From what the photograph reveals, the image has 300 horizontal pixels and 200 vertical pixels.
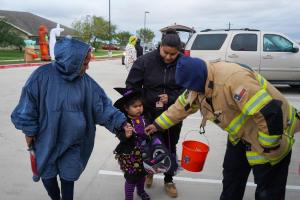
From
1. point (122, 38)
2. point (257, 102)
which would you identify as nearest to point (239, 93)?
point (257, 102)

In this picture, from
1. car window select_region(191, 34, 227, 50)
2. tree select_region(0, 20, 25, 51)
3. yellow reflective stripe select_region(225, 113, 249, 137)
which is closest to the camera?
yellow reflective stripe select_region(225, 113, 249, 137)

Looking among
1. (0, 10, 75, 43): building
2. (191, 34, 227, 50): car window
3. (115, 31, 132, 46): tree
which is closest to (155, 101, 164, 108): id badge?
(191, 34, 227, 50): car window

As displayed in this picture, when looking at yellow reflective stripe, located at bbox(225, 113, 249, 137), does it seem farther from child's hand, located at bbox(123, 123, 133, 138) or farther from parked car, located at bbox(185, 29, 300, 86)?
parked car, located at bbox(185, 29, 300, 86)

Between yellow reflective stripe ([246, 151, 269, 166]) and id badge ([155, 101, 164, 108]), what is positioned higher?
id badge ([155, 101, 164, 108])

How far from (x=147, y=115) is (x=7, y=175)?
1.92m

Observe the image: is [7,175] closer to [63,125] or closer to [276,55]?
[63,125]

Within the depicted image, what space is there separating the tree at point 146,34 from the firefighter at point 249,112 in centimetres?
8036

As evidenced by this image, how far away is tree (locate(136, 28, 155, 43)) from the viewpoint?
84.4 metres

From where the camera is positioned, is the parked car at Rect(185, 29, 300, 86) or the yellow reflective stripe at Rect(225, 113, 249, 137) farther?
the parked car at Rect(185, 29, 300, 86)

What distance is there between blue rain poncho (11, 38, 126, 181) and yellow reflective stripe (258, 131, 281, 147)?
54.2 inches

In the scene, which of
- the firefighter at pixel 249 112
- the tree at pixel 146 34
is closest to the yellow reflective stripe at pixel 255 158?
the firefighter at pixel 249 112

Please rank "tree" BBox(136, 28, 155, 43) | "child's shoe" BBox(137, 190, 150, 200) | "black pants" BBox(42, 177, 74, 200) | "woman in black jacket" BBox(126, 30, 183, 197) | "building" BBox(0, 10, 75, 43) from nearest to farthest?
"black pants" BBox(42, 177, 74, 200) < "woman in black jacket" BBox(126, 30, 183, 197) < "child's shoe" BBox(137, 190, 150, 200) < "building" BBox(0, 10, 75, 43) < "tree" BBox(136, 28, 155, 43)

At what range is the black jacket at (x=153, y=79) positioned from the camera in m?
3.51

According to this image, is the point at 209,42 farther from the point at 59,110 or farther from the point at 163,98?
the point at 59,110
